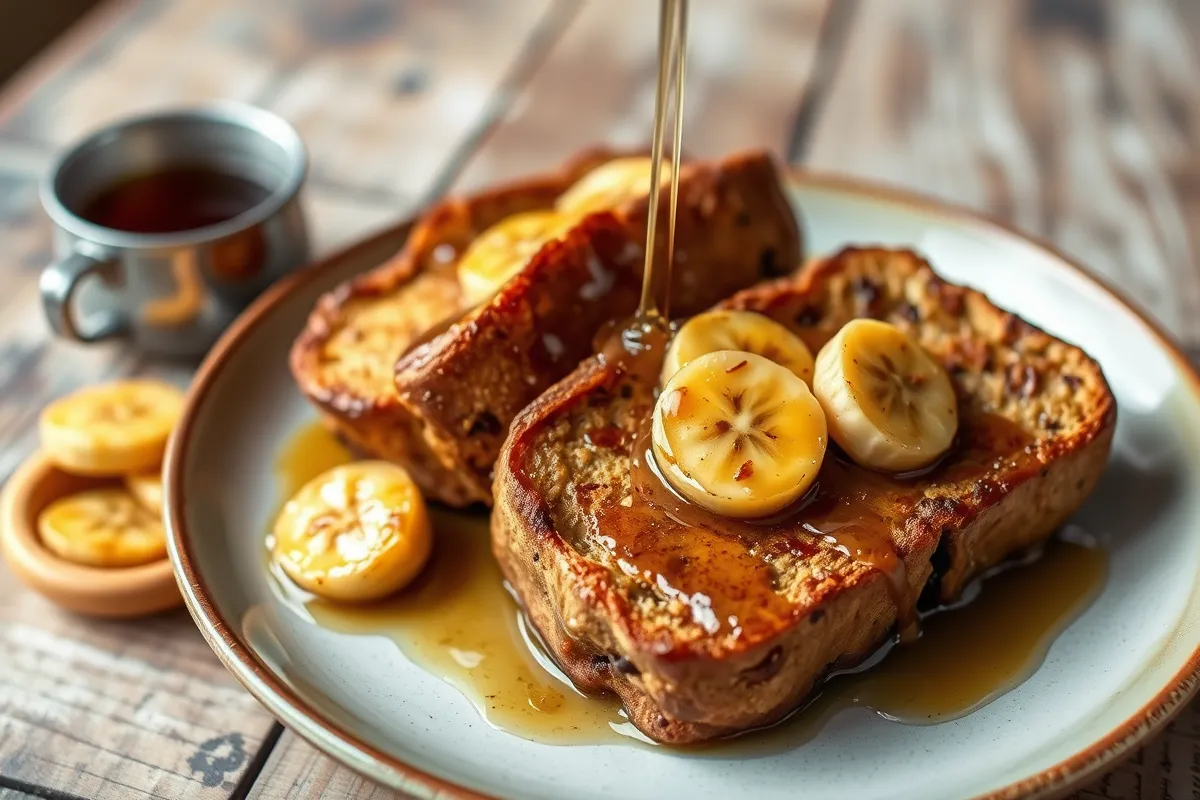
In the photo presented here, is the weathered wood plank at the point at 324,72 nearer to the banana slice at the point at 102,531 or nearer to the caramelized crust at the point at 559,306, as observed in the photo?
the caramelized crust at the point at 559,306

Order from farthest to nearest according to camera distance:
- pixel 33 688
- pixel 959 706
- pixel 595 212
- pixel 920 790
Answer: pixel 595 212
pixel 33 688
pixel 959 706
pixel 920 790

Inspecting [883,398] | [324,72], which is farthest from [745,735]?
[324,72]

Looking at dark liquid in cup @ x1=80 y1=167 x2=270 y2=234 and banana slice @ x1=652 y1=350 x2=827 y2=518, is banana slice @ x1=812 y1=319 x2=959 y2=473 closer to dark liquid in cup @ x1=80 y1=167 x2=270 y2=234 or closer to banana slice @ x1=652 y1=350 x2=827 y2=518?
banana slice @ x1=652 y1=350 x2=827 y2=518

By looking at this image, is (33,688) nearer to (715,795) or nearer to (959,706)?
(715,795)

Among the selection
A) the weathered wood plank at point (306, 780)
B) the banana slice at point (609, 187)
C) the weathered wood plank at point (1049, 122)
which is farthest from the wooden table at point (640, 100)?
the weathered wood plank at point (306, 780)

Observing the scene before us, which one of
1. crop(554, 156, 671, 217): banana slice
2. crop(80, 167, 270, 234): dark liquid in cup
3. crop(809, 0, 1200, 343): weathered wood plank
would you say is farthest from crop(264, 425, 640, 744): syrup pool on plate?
crop(809, 0, 1200, 343): weathered wood plank

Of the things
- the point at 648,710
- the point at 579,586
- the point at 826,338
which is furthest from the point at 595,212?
the point at 648,710
